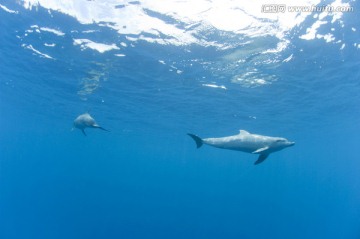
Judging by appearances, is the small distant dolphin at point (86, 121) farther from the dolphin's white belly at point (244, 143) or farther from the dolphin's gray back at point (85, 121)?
the dolphin's white belly at point (244, 143)

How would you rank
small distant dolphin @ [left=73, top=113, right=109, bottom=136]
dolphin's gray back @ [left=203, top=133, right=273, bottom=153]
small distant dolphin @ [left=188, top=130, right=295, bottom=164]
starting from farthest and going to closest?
dolphin's gray back @ [left=203, top=133, right=273, bottom=153] → small distant dolphin @ [left=188, top=130, right=295, bottom=164] → small distant dolphin @ [left=73, top=113, right=109, bottom=136]

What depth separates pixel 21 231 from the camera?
1608 inches

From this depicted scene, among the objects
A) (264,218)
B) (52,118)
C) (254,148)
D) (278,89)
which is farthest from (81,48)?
(264,218)

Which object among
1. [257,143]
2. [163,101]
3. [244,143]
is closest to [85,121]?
[244,143]

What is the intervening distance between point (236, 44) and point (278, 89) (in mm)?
9709

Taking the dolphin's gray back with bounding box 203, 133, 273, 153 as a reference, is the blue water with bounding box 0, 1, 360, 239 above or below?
above

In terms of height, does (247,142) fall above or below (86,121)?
above

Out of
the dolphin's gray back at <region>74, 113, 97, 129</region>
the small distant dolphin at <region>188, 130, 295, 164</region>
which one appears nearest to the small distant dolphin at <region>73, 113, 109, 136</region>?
the dolphin's gray back at <region>74, 113, 97, 129</region>

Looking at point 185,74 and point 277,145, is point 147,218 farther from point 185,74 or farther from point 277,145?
point 277,145

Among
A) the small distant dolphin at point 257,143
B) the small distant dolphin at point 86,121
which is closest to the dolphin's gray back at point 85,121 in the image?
the small distant dolphin at point 86,121

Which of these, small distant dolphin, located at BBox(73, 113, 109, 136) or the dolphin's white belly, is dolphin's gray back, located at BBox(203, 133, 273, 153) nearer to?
the dolphin's white belly

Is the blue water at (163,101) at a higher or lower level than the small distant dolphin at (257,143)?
higher

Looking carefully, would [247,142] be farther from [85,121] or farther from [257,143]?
[85,121]

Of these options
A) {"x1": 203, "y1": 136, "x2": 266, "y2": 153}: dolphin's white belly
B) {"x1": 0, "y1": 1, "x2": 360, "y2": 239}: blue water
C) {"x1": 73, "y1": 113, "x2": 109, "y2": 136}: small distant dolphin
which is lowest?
{"x1": 73, "y1": 113, "x2": 109, "y2": 136}: small distant dolphin
